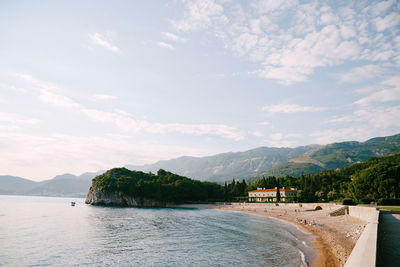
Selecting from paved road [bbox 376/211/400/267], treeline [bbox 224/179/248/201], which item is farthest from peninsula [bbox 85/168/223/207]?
paved road [bbox 376/211/400/267]

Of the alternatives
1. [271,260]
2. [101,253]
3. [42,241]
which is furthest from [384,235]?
[42,241]

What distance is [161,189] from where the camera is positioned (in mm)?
134750

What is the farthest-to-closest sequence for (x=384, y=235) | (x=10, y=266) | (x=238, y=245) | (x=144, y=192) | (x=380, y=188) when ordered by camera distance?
(x=144, y=192) → (x=380, y=188) → (x=238, y=245) → (x=10, y=266) → (x=384, y=235)

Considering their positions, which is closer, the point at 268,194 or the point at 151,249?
the point at 151,249

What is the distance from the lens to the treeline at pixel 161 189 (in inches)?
5305

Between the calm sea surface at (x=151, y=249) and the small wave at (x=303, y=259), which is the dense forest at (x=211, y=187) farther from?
the small wave at (x=303, y=259)

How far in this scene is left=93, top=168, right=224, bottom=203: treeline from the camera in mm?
134750

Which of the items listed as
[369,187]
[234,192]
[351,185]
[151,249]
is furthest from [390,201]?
[234,192]

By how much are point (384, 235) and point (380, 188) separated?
53808 millimetres

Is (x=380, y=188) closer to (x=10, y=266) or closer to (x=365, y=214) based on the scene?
(x=365, y=214)

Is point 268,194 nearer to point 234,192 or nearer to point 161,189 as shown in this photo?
point 234,192

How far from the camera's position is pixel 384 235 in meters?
20.6

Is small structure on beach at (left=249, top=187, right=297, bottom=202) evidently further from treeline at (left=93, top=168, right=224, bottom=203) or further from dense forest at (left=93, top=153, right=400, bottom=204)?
treeline at (left=93, top=168, right=224, bottom=203)

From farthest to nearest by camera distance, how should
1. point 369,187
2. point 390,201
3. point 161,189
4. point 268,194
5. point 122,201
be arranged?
point 122,201 < point 161,189 < point 268,194 < point 369,187 < point 390,201
